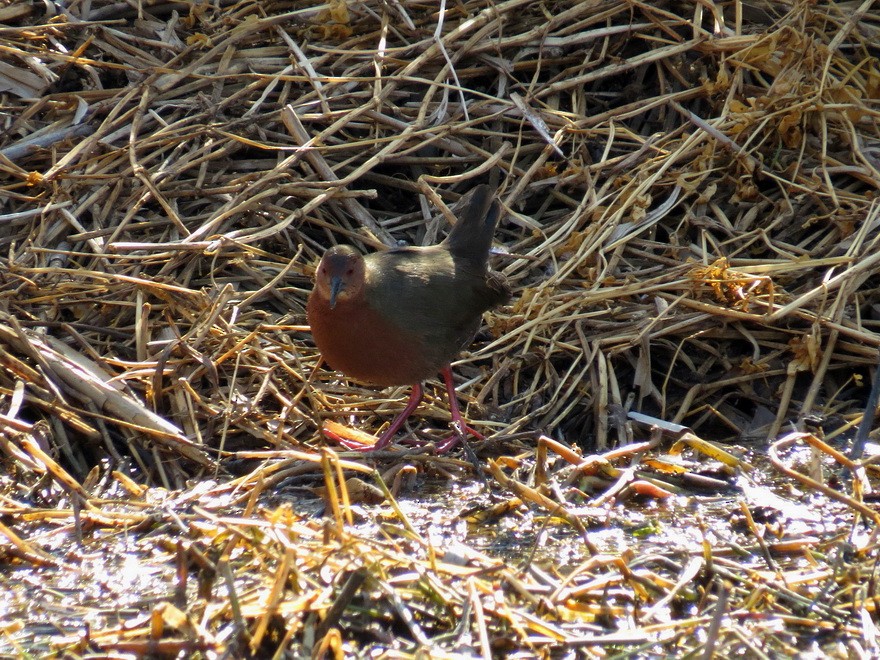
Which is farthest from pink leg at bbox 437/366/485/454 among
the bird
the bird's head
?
the bird's head

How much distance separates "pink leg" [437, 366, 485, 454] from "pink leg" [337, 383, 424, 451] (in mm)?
124

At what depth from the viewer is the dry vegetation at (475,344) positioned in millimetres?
2881

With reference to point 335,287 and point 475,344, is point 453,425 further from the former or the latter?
point 475,344

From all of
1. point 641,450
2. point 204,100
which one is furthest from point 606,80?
point 641,450

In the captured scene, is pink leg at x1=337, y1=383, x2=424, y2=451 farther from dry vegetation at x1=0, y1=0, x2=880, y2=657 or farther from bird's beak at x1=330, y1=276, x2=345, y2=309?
bird's beak at x1=330, y1=276, x2=345, y2=309

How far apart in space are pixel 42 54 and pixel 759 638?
4384mm

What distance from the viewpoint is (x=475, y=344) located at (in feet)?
16.8

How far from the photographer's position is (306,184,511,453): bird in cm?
427

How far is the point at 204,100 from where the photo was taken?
5.38 m

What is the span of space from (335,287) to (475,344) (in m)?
1.08

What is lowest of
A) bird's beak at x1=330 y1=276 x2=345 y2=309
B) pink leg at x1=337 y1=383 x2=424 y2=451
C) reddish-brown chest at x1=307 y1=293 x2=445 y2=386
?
pink leg at x1=337 y1=383 x2=424 y2=451

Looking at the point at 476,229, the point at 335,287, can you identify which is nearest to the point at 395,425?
the point at 335,287

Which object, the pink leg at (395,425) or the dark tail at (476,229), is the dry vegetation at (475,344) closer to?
the pink leg at (395,425)

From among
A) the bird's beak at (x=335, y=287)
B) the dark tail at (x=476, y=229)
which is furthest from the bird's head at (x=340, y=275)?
the dark tail at (x=476, y=229)
